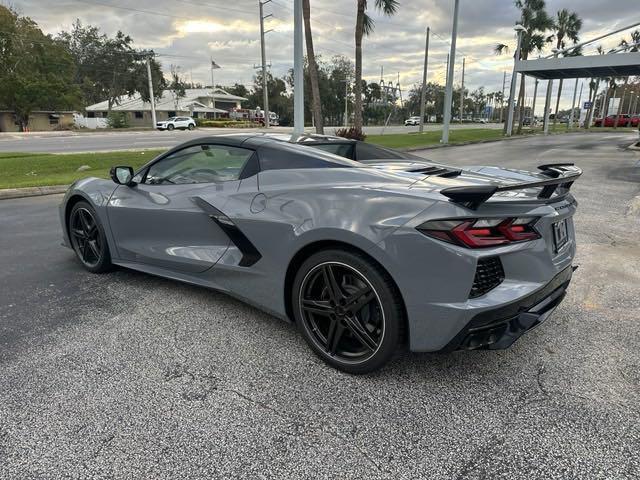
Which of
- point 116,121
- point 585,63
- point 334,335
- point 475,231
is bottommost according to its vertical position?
point 334,335

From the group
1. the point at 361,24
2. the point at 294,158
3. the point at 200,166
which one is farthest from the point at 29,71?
the point at 294,158

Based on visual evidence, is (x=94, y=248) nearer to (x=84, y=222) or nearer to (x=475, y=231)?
(x=84, y=222)

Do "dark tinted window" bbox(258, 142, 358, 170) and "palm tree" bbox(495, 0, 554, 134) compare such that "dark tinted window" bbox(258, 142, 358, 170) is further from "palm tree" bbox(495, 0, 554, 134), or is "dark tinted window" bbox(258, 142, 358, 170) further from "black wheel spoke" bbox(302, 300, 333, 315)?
"palm tree" bbox(495, 0, 554, 134)

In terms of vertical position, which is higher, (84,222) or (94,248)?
(84,222)

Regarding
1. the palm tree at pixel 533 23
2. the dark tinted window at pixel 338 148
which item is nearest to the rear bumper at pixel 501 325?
the dark tinted window at pixel 338 148

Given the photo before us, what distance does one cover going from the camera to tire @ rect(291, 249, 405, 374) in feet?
7.93

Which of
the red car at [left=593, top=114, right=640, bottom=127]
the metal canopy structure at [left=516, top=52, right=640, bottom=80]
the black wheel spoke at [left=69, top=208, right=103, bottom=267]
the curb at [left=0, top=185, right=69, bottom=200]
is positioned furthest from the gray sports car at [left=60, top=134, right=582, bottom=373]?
the red car at [left=593, top=114, right=640, bottom=127]

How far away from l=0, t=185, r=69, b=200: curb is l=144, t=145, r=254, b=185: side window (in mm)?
6859

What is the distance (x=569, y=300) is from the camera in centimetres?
377

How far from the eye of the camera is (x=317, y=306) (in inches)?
107

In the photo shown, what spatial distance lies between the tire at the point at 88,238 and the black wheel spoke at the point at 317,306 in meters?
2.36

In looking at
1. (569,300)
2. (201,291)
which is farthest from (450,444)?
(201,291)

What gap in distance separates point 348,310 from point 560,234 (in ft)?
4.36

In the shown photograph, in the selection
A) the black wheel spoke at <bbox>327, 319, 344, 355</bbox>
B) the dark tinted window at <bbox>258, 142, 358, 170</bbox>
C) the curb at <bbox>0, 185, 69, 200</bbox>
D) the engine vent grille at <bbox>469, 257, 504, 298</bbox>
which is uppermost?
the dark tinted window at <bbox>258, 142, 358, 170</bbox>
